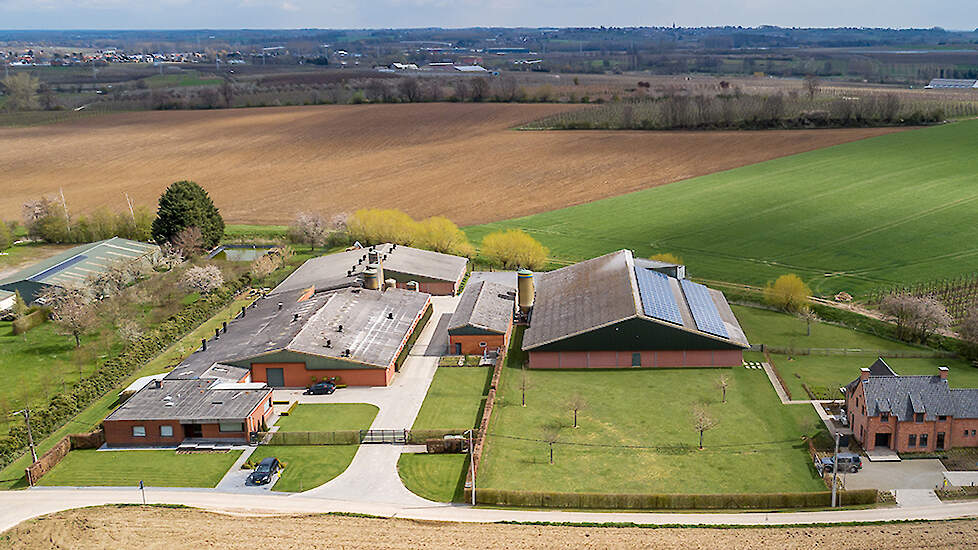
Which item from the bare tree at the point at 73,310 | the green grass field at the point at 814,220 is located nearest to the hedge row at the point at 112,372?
the bare tree at the point at 73,310

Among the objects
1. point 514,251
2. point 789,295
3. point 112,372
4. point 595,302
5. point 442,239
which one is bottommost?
point 112,372

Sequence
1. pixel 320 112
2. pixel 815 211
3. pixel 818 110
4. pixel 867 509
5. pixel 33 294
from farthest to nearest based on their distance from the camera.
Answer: pixel 320 112, pixel 818 110, pixel 815 211, pixel 33 294, pixel 867 509

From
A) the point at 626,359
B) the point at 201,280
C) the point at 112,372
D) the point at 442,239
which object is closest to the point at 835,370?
the point at 626,359

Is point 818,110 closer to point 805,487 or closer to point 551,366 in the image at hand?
point 551,366

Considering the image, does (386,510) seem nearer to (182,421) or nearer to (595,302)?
(182,421)

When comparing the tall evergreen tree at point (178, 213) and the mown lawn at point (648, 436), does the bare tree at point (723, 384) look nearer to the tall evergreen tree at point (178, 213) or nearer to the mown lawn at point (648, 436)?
the mown lawn at point (648, 436)

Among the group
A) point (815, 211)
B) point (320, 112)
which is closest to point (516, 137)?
point (320, 112)
